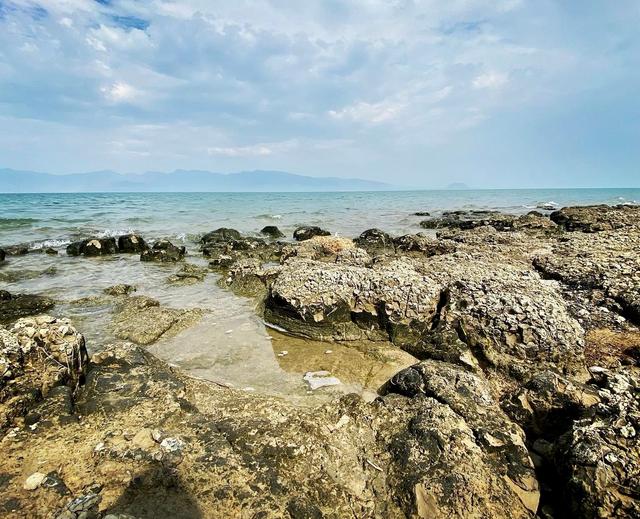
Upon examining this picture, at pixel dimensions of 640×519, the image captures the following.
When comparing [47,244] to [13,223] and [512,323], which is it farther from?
[512,323]

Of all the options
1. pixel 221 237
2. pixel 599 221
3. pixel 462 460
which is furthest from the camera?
pixel 221 237

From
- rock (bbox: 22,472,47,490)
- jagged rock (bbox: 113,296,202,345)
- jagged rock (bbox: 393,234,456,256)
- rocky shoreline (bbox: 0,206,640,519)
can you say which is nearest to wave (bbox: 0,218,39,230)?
jagged rock (bbox: 113,296,202,345)

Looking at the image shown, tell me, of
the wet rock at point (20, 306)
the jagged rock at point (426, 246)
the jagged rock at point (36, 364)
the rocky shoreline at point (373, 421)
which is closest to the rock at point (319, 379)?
the rocky shoreline at point (373, 421)

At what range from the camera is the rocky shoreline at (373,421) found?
308 cm

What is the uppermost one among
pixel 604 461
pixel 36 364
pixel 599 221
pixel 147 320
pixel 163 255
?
pixel 599 221

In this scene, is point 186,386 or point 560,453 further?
point 186,386

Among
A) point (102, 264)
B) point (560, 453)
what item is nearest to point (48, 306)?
point (102, 264)

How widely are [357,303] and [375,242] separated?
1087 centimetres

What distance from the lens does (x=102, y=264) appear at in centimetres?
1583

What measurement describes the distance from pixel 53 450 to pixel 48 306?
776 cm

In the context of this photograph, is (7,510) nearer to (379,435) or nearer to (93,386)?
(93,386)

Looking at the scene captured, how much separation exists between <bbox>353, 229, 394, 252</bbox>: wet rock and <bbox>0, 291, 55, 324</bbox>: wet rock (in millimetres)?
12285

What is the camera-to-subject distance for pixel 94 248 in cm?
1816

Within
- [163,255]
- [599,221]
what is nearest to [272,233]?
[163,255]
